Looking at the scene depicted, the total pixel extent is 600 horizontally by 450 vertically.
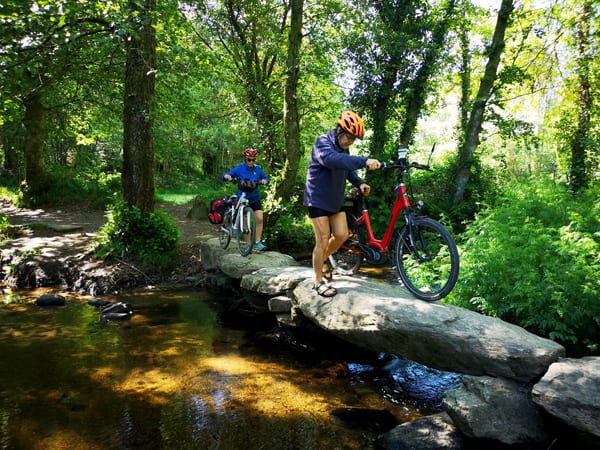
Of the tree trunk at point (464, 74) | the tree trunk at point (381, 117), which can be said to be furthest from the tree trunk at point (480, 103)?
the tree trunk at point (381, 117)

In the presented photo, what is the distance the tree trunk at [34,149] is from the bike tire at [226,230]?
10105mm

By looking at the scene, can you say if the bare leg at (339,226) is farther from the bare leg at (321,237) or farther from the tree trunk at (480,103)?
the tree trunk at (480,103)

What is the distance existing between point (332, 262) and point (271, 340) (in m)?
1.54

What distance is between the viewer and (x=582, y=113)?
12.9 metres

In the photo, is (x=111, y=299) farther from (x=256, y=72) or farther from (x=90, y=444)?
(x=256, y=72)

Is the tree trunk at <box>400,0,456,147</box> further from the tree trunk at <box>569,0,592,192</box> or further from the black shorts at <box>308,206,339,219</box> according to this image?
the black shorts at <box>308,206,339,219</box>

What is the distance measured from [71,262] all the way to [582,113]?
1647cm

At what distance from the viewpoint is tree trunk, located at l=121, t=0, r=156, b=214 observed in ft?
26.2

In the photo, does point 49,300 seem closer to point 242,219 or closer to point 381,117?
point 242,219

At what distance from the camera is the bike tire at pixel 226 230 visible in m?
8.12

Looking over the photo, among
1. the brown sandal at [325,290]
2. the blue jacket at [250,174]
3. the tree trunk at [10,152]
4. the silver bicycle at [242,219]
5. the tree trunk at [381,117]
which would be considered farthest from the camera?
the tree trunk at [10,152]

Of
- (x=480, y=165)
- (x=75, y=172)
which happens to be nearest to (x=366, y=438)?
(x=480, y=165)

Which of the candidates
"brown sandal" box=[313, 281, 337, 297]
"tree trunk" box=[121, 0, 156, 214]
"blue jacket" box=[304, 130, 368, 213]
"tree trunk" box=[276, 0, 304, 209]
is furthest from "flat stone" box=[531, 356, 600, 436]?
"tree trunk" box=[121, 0, 156, 214]

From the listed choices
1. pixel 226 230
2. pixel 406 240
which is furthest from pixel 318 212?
pixel 226 230
